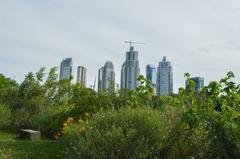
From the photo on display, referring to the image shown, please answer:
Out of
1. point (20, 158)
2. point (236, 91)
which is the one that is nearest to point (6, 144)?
point (20, 158)

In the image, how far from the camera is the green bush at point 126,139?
270 inches

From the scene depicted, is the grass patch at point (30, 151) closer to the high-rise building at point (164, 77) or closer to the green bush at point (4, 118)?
the green bush at point (4, 118)

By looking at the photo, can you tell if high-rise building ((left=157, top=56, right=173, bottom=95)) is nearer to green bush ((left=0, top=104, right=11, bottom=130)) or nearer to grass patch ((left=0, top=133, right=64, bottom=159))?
green bush ((left=0, top=104, right=11, bottom=130))

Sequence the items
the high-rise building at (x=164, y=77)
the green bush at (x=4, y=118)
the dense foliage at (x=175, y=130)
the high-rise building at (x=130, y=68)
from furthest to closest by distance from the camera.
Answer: the high-rise building at (x=130, y=68) → the high-rise building at (x=164, y=77) → the green bush at (x=4, y=118) → the dense foliage at (x=175, y=130)

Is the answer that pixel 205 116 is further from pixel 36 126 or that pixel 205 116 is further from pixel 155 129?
pixel 36 126

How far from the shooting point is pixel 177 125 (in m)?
7.53

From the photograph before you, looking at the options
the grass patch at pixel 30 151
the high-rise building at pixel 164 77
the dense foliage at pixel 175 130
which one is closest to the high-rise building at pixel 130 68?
the high-rise building at pixel 164 77

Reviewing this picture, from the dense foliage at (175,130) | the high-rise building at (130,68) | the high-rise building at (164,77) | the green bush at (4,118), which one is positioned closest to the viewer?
the dense foliage at (175,130)

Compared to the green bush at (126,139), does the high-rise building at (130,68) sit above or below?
above

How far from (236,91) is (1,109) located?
40.7ft

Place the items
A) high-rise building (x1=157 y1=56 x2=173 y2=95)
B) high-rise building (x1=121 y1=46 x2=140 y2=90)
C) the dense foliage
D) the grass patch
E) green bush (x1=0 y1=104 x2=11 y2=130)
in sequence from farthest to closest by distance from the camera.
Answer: high-rise building (x1=121 y1=46 x2=140 y2=90)
high-rise building (x1=157 y1=56 x2=173 y2=95)
green bush (x1=0 y1=104 x2=11 y2=130)
the grass patch
the dense foliage

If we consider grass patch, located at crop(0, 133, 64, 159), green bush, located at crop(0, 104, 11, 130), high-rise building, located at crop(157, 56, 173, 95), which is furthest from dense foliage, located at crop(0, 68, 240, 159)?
high-rise building, located at crop(157, 56, 173, 95)

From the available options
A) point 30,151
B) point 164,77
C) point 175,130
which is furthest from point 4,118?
point 175,130

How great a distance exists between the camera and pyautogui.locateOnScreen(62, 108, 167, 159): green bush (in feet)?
22.5
